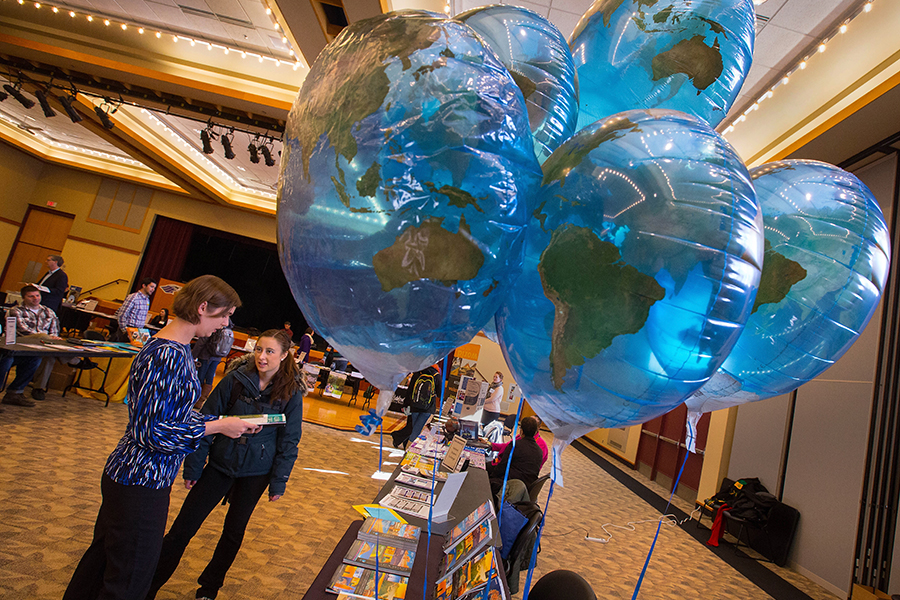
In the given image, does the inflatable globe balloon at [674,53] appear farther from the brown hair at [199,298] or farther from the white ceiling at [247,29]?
the white ceiling at [247,29]

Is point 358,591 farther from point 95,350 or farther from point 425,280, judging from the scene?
point 95,350

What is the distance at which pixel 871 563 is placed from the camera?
4.25m

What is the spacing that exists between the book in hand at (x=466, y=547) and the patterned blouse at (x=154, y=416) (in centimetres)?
97

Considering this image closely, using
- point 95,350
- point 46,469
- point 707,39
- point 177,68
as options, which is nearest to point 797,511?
point 707,39

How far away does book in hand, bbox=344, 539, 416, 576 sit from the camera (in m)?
1.58

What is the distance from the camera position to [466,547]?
5.07 ft

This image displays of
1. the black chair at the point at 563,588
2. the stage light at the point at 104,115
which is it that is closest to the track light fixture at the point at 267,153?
the stage light at the point at 104,115

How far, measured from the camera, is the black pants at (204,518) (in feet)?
6.46

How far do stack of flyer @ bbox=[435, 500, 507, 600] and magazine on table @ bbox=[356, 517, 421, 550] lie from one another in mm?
143

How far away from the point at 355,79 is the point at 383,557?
5.23 feet

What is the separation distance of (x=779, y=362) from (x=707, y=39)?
0.72m

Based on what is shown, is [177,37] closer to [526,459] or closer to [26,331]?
[26,331]

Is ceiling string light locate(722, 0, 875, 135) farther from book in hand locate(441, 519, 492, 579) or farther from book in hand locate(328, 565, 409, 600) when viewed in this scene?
book in hand locate(328, 565, 409, 600)

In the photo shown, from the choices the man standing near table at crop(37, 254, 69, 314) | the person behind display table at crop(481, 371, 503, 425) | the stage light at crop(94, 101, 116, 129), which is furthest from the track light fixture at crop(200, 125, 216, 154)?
the person behind display table at crop(481, 371, 503, 425)
